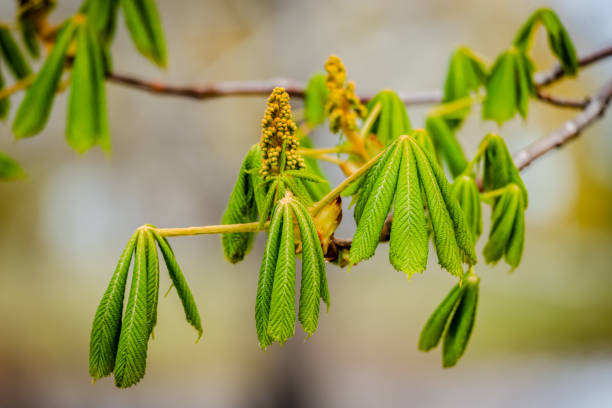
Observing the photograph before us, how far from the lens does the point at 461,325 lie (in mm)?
594

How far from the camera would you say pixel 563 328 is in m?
5.18

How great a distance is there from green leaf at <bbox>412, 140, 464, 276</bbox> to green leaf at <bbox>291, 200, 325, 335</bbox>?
0.10 metres

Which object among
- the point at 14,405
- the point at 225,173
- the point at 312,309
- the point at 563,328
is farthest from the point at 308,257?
the point at 563,328

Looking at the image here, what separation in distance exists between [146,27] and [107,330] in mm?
730

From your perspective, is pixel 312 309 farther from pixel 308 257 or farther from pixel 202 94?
pixel 202 94

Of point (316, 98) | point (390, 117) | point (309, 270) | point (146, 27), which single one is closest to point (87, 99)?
point (146, 27)

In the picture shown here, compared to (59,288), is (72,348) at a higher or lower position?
lower

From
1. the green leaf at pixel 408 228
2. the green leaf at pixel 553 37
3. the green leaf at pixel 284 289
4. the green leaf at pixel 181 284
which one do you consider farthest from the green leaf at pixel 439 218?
the green leaf at pixel 553 37

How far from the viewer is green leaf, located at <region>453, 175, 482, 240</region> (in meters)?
0.61

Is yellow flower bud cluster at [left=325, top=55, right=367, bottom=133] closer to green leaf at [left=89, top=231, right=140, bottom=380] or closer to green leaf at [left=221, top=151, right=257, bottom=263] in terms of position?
green leaf at [left=221, top=151, right=257, bottom=263]

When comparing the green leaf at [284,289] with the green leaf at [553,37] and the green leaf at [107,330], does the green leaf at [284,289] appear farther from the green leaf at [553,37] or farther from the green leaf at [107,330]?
the green leaf at [553,37]

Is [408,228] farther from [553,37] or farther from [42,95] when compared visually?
[42,95]

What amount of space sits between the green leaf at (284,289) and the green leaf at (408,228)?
8cm

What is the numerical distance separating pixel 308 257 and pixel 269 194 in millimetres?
64
